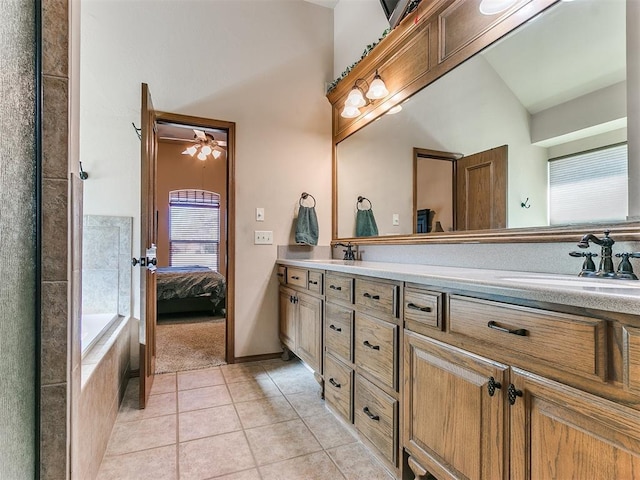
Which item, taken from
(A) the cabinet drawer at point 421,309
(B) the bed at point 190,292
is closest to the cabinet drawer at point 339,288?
(A) the cabinet drawer at point 421,309

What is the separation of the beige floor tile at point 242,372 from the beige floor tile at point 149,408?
1.38 feet

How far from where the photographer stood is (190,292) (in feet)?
13.9

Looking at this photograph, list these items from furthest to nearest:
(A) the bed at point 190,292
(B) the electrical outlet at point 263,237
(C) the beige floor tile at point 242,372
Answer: (A) the bed at point 190,292 → (B) the electrical outlet at point 263,237 → (C) the beige floor tile at point 242,372

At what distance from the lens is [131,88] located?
8.37 ft

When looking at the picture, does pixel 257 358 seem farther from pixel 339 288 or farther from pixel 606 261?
pixel 606 261

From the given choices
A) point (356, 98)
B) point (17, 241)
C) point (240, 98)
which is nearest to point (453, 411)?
point (17, 241)

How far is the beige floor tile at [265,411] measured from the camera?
1849 mm

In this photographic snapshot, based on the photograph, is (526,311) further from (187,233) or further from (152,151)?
(187,233)

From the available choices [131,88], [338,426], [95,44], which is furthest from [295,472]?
[95,44]

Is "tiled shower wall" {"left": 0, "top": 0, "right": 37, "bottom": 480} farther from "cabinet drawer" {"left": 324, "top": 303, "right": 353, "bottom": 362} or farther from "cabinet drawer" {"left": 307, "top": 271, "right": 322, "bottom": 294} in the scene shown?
"cabinet drawer" {"left": 307, "top": 271, "right": 322, "bottom": 294}

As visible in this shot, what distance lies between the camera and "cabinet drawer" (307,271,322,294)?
2.08 metres

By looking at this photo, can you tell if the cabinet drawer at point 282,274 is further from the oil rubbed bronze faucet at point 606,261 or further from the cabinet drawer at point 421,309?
the oil rubbed bronze faucet at point 606,261

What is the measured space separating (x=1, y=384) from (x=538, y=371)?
1252mm

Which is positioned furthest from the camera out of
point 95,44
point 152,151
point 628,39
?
point 95,44
